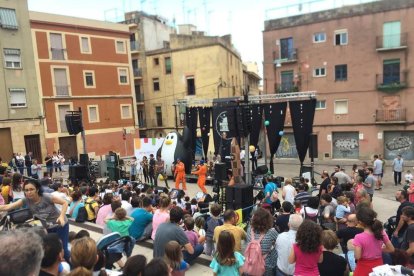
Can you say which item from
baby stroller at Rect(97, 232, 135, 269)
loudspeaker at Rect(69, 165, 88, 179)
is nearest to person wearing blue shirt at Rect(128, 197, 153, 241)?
baby stroller at Rect(97, 232, 135, 269)

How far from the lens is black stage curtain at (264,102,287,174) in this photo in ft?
55.0

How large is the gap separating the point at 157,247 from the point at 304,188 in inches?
245

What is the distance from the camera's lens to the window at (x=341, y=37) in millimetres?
25609

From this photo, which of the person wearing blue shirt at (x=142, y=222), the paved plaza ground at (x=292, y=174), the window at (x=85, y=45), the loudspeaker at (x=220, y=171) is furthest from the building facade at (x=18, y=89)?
the person wearing blue shirt at (x=142, y=222)

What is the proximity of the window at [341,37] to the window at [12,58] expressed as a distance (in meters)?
24.1

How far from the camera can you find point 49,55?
27.7m

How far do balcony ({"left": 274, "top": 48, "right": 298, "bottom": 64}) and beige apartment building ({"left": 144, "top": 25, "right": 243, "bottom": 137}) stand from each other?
24.8 ft

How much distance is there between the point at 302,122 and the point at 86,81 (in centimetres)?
2121

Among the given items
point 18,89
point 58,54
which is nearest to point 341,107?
point 58,54

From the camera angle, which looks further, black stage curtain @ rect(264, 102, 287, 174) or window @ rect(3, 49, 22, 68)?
window @ rect(3, 49, 22, 68)

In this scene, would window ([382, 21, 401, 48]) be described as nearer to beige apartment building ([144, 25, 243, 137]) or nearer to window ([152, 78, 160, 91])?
beige apartment building ([144, 25, 243, 137])

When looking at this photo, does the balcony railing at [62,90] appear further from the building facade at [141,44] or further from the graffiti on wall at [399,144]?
the graffiti on wall at [399,144]

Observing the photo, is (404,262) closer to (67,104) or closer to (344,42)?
(344,42)

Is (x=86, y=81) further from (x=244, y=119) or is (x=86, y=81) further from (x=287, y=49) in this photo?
(x=244, y=119)
